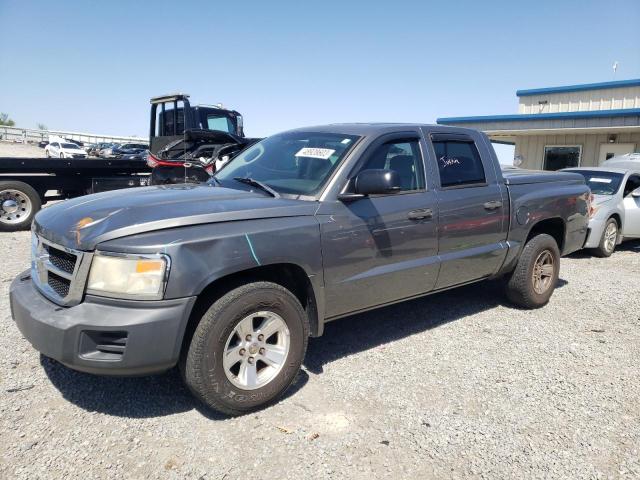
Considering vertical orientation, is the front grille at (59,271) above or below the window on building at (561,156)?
below

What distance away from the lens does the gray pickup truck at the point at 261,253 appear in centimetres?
274

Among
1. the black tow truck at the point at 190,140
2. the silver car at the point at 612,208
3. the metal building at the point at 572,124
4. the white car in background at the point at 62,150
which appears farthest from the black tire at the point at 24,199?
the white car in background at the point at 62,150

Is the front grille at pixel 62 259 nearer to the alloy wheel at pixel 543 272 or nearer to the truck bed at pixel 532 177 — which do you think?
the truck bed at pixel 532 177

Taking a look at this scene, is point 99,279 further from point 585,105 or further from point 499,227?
point 585,105

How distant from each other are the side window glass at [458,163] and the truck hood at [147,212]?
152cm

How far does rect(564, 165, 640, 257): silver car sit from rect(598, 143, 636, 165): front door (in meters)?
7.74

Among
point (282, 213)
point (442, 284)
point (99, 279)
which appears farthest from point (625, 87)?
point (99, 279)

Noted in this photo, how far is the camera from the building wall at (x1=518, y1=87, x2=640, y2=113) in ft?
56.0

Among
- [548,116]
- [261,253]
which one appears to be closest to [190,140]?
[261,253]

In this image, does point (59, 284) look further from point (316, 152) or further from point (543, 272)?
point (543, 272)

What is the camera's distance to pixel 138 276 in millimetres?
2719

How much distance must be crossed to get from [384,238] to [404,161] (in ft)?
2.59

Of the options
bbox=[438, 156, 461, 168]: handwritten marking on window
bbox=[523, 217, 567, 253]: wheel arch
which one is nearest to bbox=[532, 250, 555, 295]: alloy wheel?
bbox=[523, 217, 567, 253]: wheel arch

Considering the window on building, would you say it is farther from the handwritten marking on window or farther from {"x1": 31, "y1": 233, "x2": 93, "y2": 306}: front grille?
{"x1": 31, "y1": 233, "x2": 93, "y2": 306}: front grille
